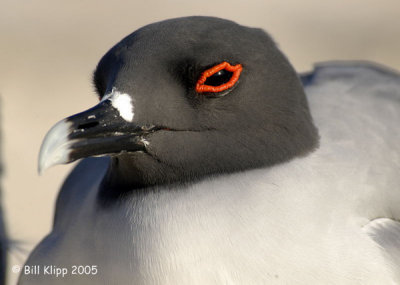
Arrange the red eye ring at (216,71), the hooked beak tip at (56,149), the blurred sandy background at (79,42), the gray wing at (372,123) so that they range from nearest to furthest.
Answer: the hooked beak tip at (56,149), the red eye ring at (216,71), the gray wing at (372,123), the blurred sandy background at (79,42)

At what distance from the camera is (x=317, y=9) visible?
7.37 meters

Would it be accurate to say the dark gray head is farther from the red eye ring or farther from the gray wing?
the gray wing

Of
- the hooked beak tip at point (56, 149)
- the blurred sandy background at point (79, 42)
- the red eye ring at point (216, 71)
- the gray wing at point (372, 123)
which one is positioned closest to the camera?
the hooked beak tip at point (56, 149)

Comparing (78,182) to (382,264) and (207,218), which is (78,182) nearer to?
(207,218)

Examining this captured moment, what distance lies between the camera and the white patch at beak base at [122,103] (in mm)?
2439

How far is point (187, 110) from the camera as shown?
252cm

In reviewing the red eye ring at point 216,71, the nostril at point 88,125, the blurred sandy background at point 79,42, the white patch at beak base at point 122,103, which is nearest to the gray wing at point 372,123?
the red eye ring at point 216,71

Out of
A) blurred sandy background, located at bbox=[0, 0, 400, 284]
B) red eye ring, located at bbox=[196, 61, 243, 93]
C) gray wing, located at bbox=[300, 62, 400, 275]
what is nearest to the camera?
red eye ring, located at bbox=[196, 61, 243, 93]

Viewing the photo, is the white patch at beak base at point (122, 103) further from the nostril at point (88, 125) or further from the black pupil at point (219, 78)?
the black pupil at point (219, 78)

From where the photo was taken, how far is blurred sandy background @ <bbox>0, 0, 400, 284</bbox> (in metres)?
5.21

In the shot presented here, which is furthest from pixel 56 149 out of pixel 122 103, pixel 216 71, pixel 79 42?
pixel 79 42

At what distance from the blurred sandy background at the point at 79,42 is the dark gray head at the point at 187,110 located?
7.85 ft

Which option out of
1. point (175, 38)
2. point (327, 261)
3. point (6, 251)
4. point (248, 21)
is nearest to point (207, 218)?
point (327, 261)

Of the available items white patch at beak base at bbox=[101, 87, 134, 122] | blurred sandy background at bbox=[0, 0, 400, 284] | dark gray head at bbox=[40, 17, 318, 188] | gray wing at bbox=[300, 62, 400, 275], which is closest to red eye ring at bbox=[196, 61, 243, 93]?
dark gray head at bbox=[40, 17, 318, 188]
